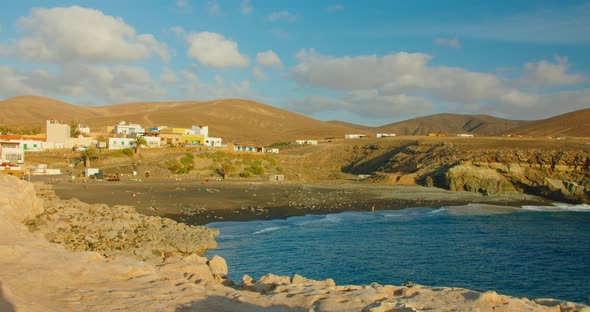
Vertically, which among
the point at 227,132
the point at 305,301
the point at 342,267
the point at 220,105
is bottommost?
the point at 342,267

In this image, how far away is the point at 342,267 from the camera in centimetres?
2097

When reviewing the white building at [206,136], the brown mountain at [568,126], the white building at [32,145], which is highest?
the brown mountain at [568,126]

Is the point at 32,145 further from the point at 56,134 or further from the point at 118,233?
the point at 118,233

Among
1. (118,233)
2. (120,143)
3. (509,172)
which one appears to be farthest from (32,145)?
(509,172)

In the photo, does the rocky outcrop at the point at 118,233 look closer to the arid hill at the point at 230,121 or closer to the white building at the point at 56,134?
the white building at the point at 56,134

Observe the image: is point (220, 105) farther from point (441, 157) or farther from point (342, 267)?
point (342, 267)

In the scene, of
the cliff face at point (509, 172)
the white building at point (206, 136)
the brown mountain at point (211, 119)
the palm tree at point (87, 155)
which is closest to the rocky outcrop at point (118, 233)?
the palm tree at point (87, 155)

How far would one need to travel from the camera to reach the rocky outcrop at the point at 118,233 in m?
19.4

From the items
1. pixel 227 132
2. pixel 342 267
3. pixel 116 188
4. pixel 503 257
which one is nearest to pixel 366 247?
pixel 342 267

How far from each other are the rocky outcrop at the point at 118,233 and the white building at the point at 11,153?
96.5 ft

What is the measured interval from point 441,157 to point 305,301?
5464 centimetres

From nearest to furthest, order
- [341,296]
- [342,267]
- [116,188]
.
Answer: [341,296], [342,267], [116,188]

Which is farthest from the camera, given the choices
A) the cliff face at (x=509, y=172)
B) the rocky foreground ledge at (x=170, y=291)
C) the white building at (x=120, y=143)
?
the white building at (x=120, y=143)

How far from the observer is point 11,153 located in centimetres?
5125
